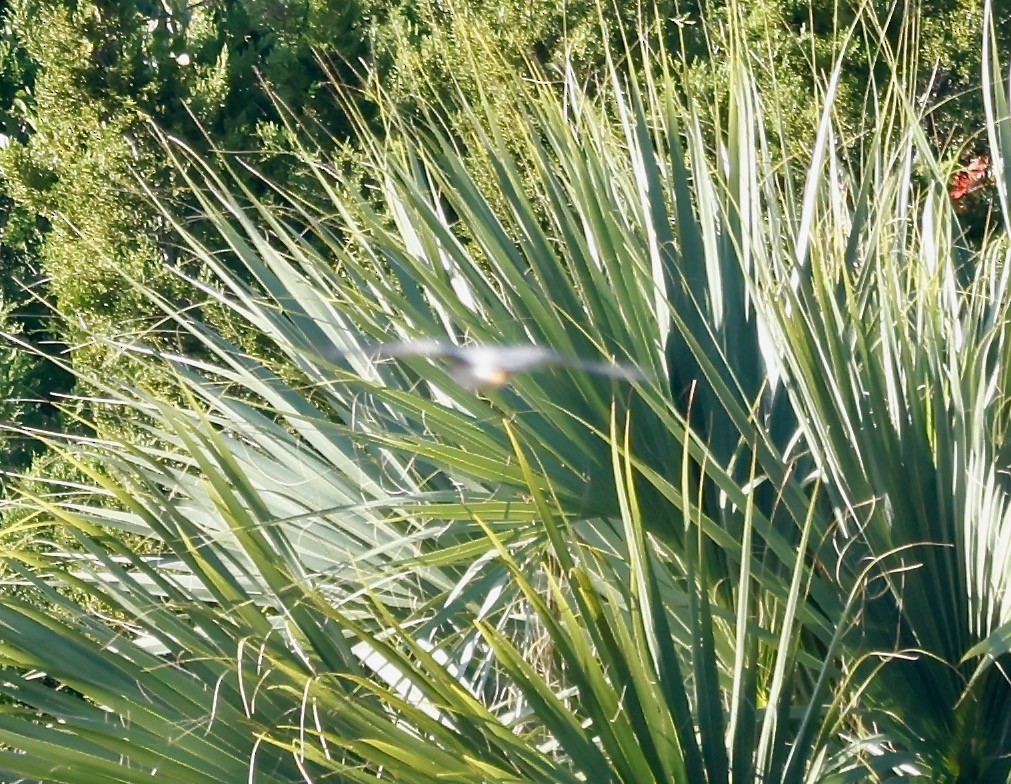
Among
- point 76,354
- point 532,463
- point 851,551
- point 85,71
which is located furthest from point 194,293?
point 851,551

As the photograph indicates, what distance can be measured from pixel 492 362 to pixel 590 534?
34 cm

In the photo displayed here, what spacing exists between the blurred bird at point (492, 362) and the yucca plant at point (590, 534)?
0.02 meters

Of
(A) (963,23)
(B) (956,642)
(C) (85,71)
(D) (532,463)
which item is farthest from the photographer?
(C) (85,71)

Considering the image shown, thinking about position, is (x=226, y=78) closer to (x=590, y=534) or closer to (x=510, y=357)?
(x=510, y=357)

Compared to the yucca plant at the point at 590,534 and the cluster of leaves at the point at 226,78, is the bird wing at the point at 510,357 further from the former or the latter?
the cluster of leaves at the point at 226,78

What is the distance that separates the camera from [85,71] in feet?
19.1

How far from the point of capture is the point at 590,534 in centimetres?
218

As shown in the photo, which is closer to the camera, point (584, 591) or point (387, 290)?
point (584, 591)

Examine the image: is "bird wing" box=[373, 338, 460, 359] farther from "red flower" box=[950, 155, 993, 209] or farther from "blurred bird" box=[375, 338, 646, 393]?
"red flower" box=[950, 155, 993, 209]

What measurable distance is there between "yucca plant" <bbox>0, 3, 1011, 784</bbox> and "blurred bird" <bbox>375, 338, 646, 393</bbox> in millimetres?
22

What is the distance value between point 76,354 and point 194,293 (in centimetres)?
62

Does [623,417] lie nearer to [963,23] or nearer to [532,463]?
[532,463]

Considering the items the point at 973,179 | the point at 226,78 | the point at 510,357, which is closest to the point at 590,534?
the point at 510,357

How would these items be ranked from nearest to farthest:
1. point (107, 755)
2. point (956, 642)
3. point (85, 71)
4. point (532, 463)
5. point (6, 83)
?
1. point (107, 755)
2. point (956, 642)
3. point (532, 463)
4. point (85, 71)
5. point (6, 83)
